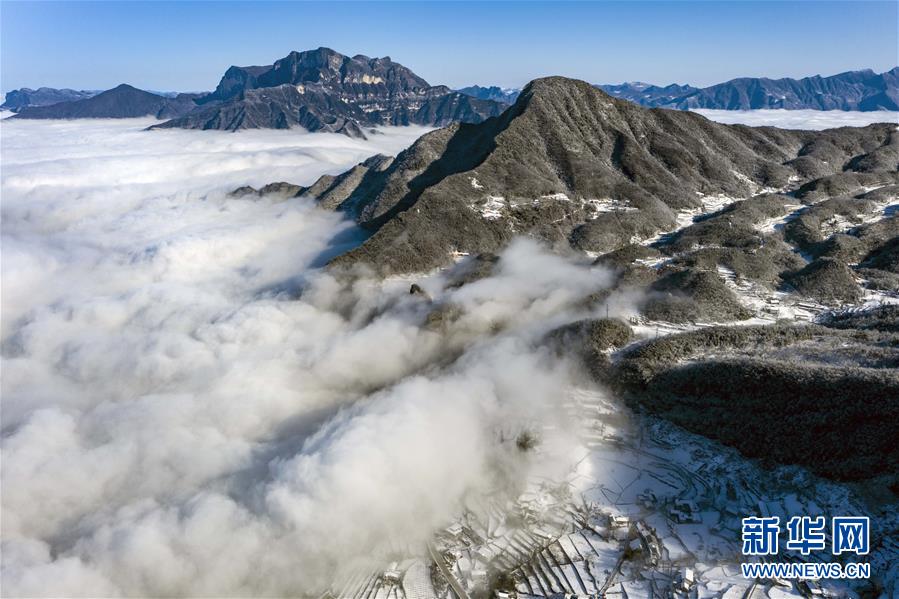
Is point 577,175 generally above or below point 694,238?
above

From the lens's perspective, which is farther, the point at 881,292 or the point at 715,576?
the point at 881,292

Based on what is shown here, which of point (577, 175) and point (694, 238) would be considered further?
point (577, 175)

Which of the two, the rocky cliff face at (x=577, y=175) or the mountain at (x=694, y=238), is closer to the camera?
the mountain at (x=694, y=238)

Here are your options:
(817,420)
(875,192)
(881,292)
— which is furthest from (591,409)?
(875,192)

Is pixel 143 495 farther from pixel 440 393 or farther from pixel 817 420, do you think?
pixel 817 420

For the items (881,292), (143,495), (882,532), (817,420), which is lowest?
(143,495)

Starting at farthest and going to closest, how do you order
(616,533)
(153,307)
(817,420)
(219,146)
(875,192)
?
(219,146) < (875,192) < (153,307) < (817,420) < (616,533)

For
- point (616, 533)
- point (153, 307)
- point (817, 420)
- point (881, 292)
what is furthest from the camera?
point (153, 307)

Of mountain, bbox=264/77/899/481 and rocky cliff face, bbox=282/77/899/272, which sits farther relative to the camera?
rocky cliff face, bbox=282/77/899/272
